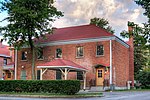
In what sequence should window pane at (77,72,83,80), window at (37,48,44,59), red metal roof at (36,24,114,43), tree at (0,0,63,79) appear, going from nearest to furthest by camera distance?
tree at (0,0,63,79)
red metal roof at (36,24,114,43)
window pane at (77,72,83,80)
window at (37,48,44,59)

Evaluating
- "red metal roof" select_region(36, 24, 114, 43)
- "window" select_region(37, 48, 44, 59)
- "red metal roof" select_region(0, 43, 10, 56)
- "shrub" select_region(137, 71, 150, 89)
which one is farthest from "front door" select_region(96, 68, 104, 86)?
"red metal roof" select_region(0, 43, 10, 56)

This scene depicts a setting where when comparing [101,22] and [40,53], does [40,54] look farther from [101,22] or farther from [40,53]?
[101,22]

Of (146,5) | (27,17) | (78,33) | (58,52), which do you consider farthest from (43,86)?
(146,5)

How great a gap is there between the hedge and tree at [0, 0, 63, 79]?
30.4 feet

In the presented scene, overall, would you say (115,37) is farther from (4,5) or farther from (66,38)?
(4,5)

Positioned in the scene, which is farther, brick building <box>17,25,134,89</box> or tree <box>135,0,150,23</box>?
brick building <box>17,25,134,89</box>

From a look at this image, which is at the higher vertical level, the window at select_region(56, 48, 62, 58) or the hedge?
the window at select_region(56, 48, 62, 58)

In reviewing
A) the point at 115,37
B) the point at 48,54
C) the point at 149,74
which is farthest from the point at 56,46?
the point at 149,74

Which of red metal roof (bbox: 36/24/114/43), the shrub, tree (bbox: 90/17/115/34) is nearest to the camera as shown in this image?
red metal roof (bbox: 36/24/114/43)

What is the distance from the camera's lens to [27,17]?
35.7 meters

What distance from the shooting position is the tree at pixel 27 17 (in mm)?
35719

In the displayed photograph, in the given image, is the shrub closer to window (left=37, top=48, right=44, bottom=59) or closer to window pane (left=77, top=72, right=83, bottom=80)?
window pane (left=77, top=72, right=83, bottom=80)

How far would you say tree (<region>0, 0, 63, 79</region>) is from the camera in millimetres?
35719

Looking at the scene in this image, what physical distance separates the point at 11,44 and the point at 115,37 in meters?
13.4
